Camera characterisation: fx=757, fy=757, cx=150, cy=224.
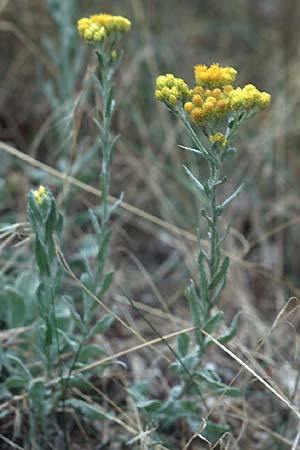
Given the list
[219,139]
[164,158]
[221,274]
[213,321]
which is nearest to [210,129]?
[219,139]

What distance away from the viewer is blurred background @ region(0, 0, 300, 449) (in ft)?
7.73

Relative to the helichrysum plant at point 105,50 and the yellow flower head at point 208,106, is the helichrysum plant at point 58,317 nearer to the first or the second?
the helichrysum plant at point 105,50

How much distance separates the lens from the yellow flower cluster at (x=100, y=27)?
1.64 meters

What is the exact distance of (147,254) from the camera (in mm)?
2805

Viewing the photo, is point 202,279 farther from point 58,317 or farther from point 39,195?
point 58,317

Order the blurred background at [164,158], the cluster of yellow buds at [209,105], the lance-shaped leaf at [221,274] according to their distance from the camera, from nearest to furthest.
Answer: the cluster of yellow buds at [209,105], the lance-shaped leaf at [221,274], the blurred background at [164,158]

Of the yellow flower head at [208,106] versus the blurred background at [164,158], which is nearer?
the yellow flower head at [208,106]

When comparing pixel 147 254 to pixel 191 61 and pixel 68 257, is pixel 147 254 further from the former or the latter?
pixel 191 61

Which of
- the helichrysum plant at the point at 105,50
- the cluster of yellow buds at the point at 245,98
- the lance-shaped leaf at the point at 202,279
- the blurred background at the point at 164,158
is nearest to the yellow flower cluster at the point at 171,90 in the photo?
the cluster of yellow buds at the point at 245,98

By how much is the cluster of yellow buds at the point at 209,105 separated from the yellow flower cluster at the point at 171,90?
1.4 inches

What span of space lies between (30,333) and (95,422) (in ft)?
0.95

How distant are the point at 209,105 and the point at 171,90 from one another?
0.10m

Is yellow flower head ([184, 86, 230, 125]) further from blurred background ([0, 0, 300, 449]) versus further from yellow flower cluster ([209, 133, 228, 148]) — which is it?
blurred background ([0, 0, 300, 449])

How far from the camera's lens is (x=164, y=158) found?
2988 mm
